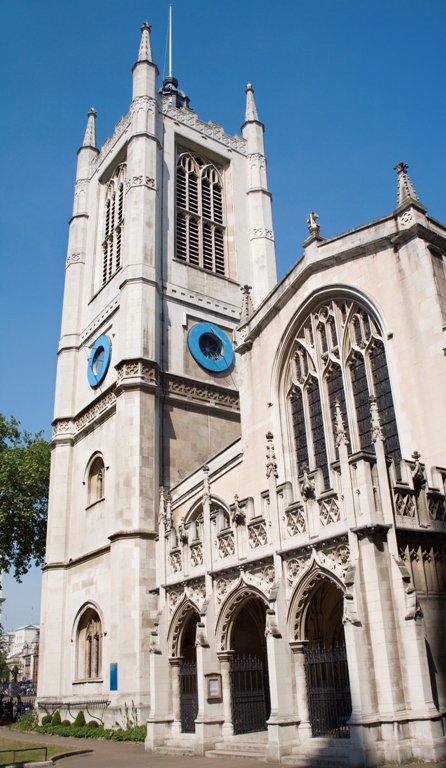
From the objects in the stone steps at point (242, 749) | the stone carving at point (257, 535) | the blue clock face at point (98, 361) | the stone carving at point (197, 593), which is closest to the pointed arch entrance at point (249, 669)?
the stone steps at point (242, 749)

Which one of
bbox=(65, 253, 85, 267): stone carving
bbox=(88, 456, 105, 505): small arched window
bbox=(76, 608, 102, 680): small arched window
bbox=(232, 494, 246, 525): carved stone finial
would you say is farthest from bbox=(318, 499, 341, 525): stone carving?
bbox=(65, 253, 85, 267): stone carving

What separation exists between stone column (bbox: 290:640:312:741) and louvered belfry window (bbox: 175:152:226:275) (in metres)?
22.1

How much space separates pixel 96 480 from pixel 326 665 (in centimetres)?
1683

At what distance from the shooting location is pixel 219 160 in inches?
1505

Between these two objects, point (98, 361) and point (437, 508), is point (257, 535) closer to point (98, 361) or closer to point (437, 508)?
point (437, 508)

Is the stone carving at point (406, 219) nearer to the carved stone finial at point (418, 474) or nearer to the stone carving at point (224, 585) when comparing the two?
the carved stone finial at point (418, 474)

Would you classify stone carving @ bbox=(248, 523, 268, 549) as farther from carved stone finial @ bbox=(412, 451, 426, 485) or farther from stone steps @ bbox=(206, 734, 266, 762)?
stone steps @ bbox=(206, 734, 266, 762)

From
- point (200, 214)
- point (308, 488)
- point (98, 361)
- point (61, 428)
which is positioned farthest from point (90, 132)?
point (308, 488)

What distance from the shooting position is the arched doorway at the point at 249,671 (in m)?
17.0

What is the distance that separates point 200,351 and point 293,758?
19.9m

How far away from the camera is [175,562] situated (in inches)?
755

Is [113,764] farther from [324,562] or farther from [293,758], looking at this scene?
[324,562]

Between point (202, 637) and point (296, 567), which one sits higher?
point (296, 567)

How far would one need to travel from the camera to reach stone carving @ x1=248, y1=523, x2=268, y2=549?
16.0 metres
